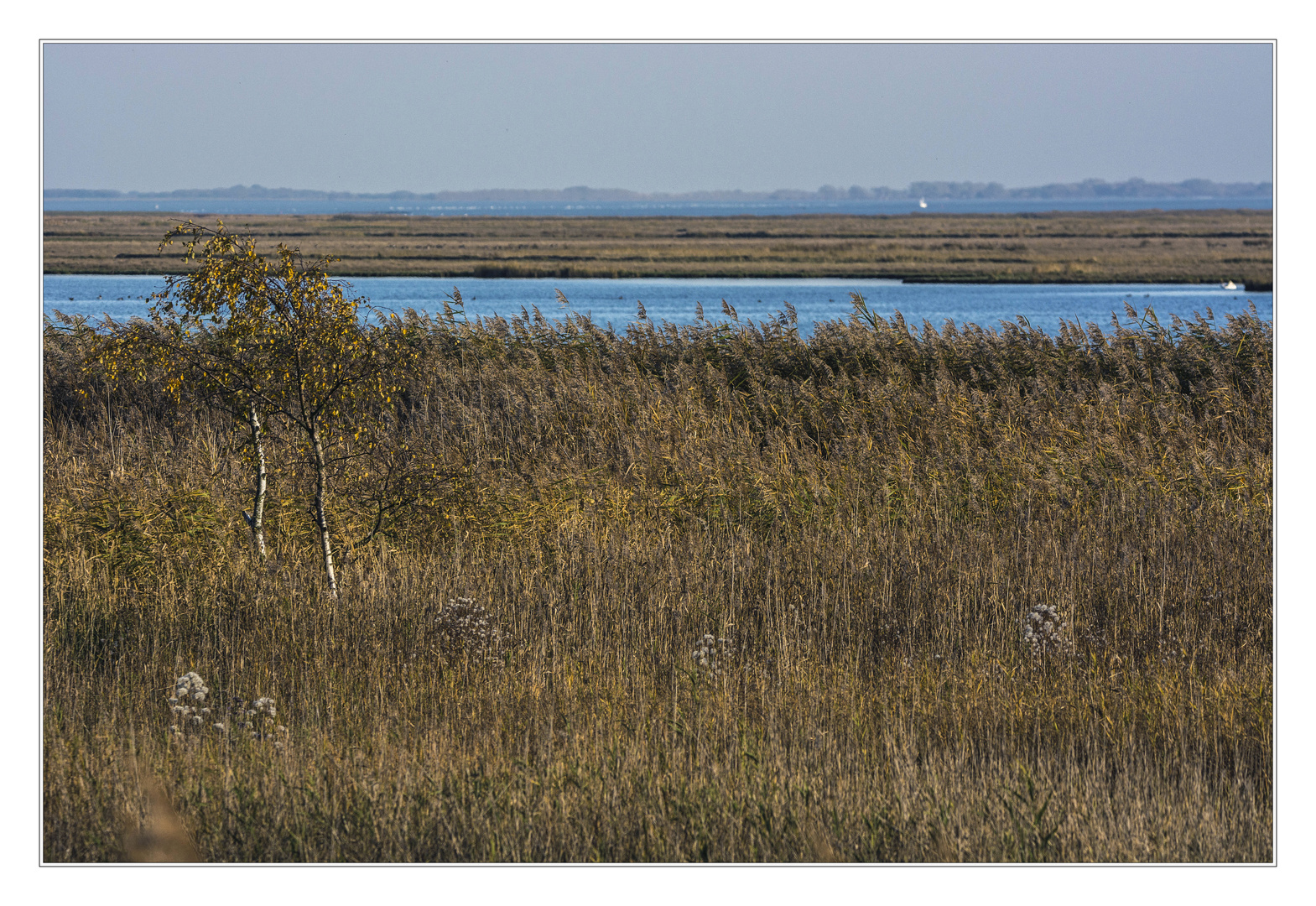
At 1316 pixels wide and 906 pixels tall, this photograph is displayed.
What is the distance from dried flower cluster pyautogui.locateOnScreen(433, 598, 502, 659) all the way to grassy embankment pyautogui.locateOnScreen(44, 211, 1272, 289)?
36099 mm

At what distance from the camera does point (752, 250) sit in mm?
90625

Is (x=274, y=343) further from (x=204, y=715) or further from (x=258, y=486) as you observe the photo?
(x=204, y=715)

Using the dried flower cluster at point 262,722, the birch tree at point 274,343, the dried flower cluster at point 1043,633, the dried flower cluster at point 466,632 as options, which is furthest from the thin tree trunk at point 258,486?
the dried flower cluster at point 1043,633

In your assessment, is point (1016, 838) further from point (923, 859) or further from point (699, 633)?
point (699, 633)

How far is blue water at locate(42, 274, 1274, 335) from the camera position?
39.4m

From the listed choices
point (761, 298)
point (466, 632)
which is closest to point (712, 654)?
point (466, 632)

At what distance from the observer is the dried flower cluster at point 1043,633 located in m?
6.38

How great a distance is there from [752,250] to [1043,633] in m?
86.0

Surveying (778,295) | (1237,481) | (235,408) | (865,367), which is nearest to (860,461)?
(1237,481)

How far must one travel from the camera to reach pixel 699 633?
22.5 feet

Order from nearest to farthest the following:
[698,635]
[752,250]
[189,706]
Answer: [189,706]
[698,635]
[752,250]

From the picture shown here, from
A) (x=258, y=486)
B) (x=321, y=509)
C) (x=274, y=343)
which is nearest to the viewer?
(x=274, y=343)

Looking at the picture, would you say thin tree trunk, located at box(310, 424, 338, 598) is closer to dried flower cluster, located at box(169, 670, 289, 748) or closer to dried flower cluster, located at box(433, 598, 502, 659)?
dried flower cluster, located at box(433, 598, 502, 659)
